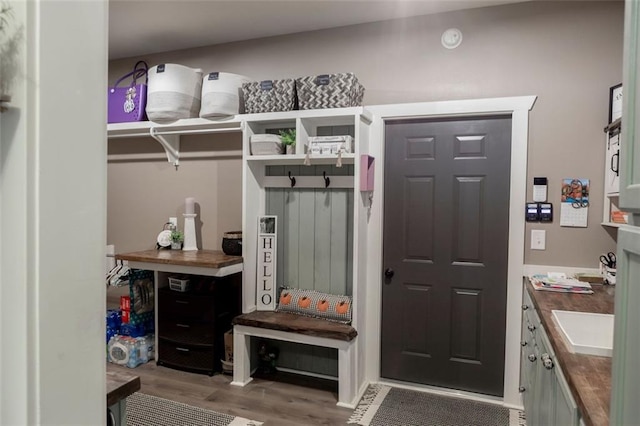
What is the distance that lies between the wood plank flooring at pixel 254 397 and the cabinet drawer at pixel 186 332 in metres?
0.26

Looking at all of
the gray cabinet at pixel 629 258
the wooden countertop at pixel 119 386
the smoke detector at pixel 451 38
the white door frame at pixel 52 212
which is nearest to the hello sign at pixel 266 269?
the smoke detector at pixel 451 38

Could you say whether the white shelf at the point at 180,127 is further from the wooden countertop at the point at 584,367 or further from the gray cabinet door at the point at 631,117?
the gray cabinet door at the point at 631,117

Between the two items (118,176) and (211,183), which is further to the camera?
(118,176)

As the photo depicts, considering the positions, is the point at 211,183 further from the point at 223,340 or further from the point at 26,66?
the point at 26,66

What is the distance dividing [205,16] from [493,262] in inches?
104

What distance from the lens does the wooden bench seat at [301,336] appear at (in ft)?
9.44

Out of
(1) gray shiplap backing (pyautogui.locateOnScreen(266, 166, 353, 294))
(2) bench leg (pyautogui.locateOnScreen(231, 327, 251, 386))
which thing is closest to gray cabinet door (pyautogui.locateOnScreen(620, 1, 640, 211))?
(1) gray shiplap backing (pyautogui.locateOnScreen(266, 166, 353, 294))

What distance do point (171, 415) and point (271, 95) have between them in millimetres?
2246

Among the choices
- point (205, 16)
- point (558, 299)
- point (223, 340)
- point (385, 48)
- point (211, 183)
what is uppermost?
point (205, 16)

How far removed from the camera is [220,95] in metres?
3.23

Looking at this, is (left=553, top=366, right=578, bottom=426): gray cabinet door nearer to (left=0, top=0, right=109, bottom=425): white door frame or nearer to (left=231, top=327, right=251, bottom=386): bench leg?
(left=0, top=0, right=109, bottom=425): white door frame

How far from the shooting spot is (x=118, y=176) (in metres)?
4.12

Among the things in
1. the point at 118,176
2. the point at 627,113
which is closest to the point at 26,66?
the point at 627,113

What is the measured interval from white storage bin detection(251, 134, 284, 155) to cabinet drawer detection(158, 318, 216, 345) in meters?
Result: 1.39
